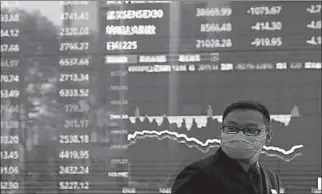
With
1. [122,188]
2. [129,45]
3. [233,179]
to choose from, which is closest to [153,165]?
[122,188]

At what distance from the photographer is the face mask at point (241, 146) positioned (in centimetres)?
141

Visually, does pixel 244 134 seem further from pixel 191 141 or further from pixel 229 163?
pixel 191 141

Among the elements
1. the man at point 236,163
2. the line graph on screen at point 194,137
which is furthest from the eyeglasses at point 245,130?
the line graph on screen at point 194,137

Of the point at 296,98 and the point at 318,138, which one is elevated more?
the point at 296,98

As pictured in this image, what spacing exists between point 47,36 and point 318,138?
1489mm

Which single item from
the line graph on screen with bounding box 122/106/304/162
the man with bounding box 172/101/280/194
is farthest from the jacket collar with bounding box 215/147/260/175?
the line graph on screen with bounding box 122/106/304/162

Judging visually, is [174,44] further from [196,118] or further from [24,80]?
[24,80]

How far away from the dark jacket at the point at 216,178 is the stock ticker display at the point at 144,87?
1.28 m

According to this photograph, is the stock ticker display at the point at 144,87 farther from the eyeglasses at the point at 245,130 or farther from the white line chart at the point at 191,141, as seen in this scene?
the eyeglasses at the point at 245,130

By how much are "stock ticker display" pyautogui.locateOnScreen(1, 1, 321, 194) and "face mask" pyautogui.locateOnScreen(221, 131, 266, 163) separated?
1.22m

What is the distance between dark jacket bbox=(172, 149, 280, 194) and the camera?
134 cm

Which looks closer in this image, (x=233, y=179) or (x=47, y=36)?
(x=233, y=179)

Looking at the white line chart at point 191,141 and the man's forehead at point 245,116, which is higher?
the man's forehead at point 245,116

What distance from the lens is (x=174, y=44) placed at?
8.86 feet
